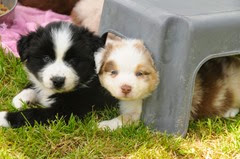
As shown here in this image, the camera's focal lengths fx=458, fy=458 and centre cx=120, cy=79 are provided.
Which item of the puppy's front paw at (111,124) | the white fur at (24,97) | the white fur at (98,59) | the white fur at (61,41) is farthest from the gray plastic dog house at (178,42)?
the white fur at (24,97)

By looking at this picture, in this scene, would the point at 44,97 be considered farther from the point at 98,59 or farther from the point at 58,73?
the point at 98,59

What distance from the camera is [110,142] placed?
3.54 m

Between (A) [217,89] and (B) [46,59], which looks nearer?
(B) [46,59]

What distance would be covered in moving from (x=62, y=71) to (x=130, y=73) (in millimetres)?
553

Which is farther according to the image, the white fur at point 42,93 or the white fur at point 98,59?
the white fur at point 42,93

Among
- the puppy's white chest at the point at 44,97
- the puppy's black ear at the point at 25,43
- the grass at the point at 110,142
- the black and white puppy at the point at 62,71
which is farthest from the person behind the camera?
the puppy's white chest at the point at 44,97

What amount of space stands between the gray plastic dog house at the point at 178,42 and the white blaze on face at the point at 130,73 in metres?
0.11

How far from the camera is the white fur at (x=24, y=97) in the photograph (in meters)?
4.03

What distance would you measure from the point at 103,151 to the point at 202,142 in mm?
815

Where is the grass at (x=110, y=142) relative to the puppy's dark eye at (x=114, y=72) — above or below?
below

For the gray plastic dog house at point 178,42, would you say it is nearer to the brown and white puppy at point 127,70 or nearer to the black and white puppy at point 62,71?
the brown and white puppy at point 127,70

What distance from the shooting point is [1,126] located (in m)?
3.70

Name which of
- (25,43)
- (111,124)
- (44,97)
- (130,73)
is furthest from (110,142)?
(25,43)

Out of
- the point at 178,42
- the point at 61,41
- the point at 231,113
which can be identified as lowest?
the point at 231,113
